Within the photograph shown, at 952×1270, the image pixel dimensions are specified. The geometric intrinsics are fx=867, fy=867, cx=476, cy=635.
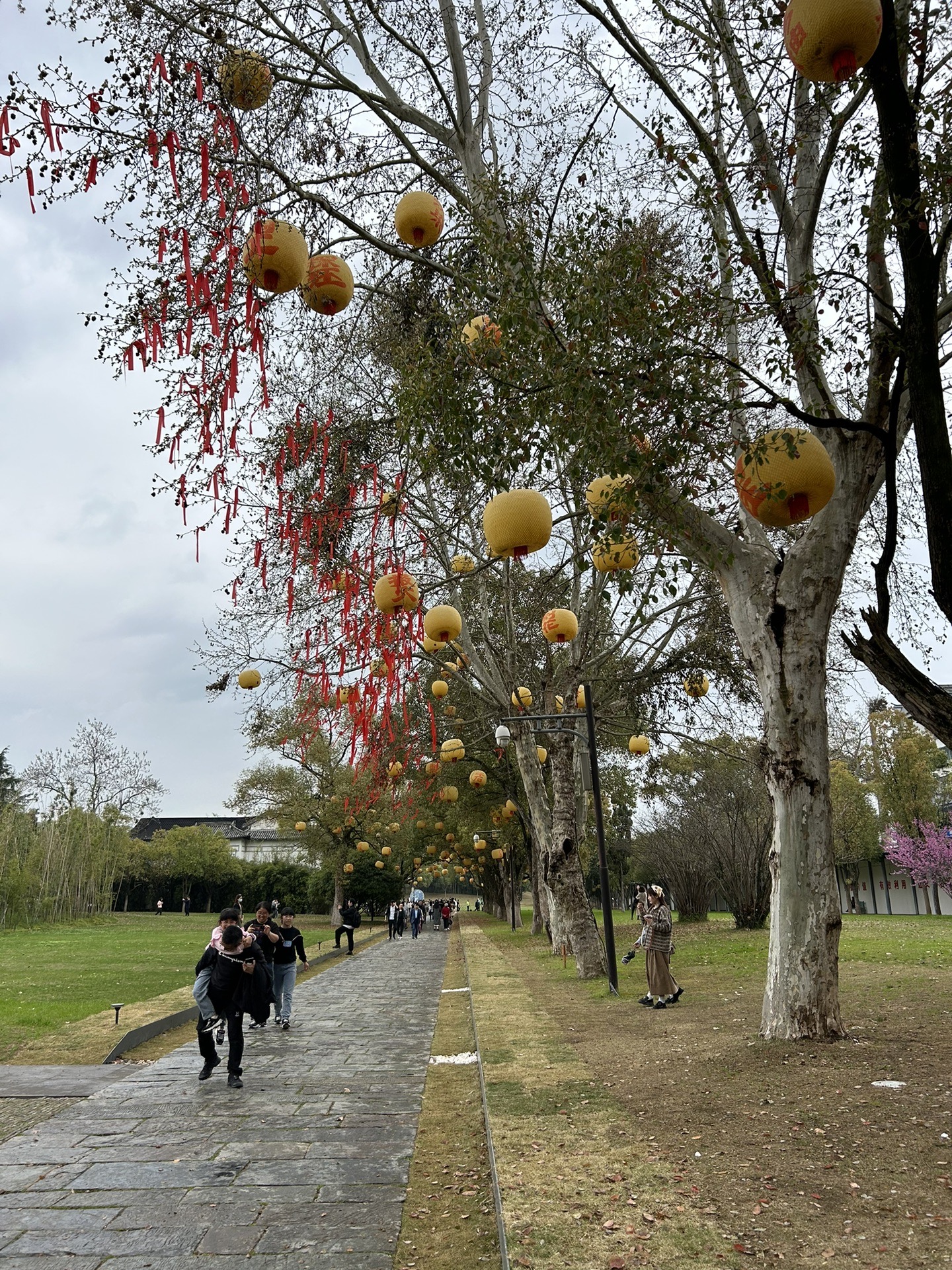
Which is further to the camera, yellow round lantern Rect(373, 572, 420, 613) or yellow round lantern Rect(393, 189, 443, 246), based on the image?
yellow round lantern Rect(373, 572, 420, 613)

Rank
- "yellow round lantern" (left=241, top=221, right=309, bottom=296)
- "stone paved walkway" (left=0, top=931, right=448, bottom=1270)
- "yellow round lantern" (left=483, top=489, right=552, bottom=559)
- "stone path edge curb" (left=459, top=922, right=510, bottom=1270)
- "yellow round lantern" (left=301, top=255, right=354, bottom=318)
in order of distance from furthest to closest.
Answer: "yellow round lantern" (left=483, top=489, right=552, bottom=559), "yellow round lantern" (left=301, top=255, right=354, bottom=318), "yellow round lantern" (left=241, top=221, right=309, bottom=296), "stone paved walkway" (left=0, top=931, right=448, bottom=1270), "stone path edge curb" (left=459, top=922, right=510, bottom=1270)

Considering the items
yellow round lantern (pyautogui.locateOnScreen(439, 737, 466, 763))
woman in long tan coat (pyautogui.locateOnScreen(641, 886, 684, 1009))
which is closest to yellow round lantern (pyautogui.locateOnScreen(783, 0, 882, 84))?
woman in long tan coat (pyautogui.locateOnScreen(641, 886, 684, 1009))

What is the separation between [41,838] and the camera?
136 feet

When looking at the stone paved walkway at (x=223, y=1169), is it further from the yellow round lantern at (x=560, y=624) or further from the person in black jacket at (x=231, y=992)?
the yellow round lantern at (x=560, y=624)

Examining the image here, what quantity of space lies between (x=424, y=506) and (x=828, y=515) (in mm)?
12304

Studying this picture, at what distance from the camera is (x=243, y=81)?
22.8 feet

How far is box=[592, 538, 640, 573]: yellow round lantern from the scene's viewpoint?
22.5ft

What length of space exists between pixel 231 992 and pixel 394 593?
14.5 feet

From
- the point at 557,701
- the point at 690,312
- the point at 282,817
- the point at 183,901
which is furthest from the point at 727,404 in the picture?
the point at 183,901

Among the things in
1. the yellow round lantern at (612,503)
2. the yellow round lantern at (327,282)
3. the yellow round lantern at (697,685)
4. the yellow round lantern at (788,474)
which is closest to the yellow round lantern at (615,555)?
the yellow round lantern at (612,503)

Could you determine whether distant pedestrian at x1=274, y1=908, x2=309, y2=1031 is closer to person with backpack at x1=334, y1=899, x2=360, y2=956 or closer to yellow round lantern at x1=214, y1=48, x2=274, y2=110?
yellow round lantern at x1=214, y1=48, x2=274, y2=110

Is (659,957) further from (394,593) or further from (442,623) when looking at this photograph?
(394,593)

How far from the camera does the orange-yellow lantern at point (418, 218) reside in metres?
6.92

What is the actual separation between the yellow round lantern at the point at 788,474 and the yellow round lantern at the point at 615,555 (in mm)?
1155
